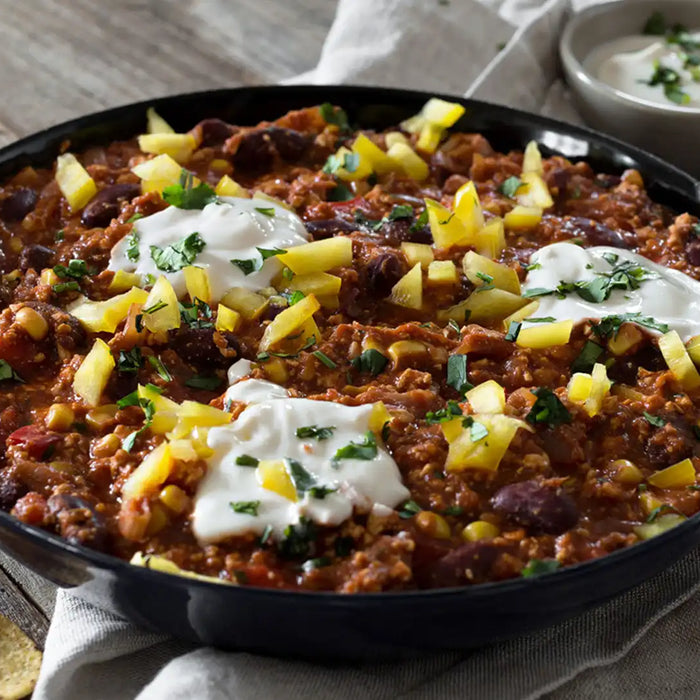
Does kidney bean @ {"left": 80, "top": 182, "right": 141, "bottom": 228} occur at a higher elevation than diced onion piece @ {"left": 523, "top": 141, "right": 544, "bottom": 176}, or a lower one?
lower

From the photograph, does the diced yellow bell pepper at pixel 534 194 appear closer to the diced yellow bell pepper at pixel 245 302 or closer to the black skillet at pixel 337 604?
the diced yellow bell pepper at pixel 245 302

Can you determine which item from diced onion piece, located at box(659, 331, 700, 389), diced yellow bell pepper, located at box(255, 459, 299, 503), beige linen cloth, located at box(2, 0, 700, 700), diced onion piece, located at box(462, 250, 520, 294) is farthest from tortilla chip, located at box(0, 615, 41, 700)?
diced onion piece, located at box(659, 331, 700, 389)

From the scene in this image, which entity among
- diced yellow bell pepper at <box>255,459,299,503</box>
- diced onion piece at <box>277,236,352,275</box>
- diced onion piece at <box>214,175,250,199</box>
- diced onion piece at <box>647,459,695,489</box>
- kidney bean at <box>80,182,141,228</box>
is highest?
diced onion piece at <box>647,459,695,489</box>

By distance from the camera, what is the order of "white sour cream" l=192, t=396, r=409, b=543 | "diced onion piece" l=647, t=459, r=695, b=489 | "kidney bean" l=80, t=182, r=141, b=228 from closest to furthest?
"white sour cream" l=192, t=396, r=409, b=543, "diced onion piece" l=647, t=459, r=695, b=489, "kidney bean" l=80, t=182, r=141, b=228

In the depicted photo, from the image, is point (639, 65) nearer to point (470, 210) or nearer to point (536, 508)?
point (470, 210)

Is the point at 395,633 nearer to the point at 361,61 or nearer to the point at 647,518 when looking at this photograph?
the point at 647,518

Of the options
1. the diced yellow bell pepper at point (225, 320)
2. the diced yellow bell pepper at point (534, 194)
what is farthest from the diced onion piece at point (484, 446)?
the diced yellow bell pepper at point (534, 194)

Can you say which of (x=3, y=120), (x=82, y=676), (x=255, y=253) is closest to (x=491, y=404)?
(x=255, y=253)

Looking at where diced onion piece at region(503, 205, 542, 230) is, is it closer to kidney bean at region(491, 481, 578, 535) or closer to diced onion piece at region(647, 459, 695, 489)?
diced onion piece at region(647, 459, 695, 489)
